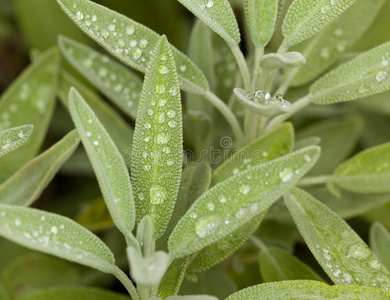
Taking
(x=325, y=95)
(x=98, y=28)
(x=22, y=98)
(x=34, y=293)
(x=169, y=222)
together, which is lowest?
(x=34, y=293)

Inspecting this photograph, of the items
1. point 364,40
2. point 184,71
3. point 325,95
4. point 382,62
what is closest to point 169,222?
point 184,71

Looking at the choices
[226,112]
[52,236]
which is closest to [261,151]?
[226,112]

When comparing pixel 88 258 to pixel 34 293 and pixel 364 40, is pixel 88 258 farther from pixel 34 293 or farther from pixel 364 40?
pixel 364 40

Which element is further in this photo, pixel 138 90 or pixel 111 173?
pixel 138 90

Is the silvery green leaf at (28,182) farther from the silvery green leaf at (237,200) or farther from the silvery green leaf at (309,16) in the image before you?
the silvery green leaf at (309,16)

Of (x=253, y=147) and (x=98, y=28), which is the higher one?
(x=98, y=28)

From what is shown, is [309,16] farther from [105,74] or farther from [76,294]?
[76,294]

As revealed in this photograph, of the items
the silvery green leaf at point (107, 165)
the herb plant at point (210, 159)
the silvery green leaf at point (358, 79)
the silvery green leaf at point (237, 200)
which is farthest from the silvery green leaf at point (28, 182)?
the silvery green leaf at point (358, 79)
